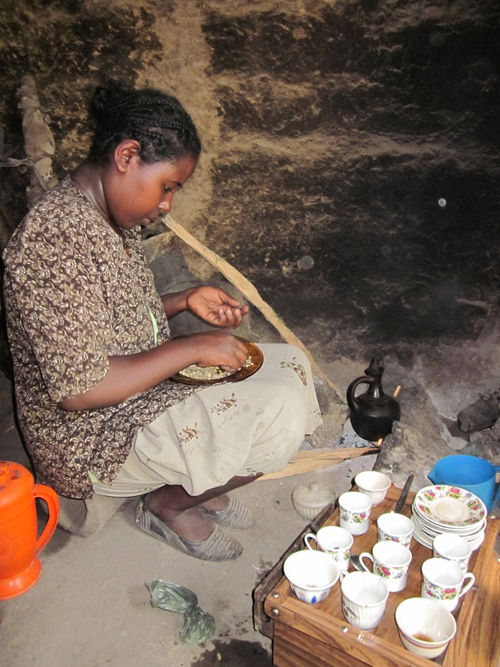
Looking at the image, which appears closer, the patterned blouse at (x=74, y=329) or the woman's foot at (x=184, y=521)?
the patterned blouse at (x=74, y=329)

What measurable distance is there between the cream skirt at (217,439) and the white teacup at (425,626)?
2.15 feet

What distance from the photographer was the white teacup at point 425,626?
1.03 m

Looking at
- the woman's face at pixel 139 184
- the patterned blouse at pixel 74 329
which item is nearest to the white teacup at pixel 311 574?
the patterned blouse at pixel 74 329

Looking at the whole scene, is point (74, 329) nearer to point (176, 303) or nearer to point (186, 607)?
point (176, 303)


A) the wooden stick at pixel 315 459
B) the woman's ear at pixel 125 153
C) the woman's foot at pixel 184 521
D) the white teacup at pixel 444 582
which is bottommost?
the wooden stick at pixel 315 459

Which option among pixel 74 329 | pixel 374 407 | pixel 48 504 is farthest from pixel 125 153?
→ pixel 374 407

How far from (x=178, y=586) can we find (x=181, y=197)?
6.67 feet

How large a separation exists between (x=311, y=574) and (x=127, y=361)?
0.78 meters

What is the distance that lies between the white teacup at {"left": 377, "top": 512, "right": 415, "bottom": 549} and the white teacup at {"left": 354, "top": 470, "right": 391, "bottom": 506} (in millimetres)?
123

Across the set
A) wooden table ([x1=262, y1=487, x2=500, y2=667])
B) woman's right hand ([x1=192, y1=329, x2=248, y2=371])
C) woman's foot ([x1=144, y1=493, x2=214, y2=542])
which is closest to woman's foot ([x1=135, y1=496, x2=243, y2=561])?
woman's foot ([x1=144, y1=493, x2=214, y2=542])

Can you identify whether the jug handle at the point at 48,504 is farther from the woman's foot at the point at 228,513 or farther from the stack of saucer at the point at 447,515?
the stack of saucer at the point at 447,515

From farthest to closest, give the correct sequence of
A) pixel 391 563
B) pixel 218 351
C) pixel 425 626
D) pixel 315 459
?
pixel 315 459, pixel 218 351, pixel 391 563, pixel 425 626

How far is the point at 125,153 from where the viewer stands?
1.39 m

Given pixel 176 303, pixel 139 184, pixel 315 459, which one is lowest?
pixel 315 459
